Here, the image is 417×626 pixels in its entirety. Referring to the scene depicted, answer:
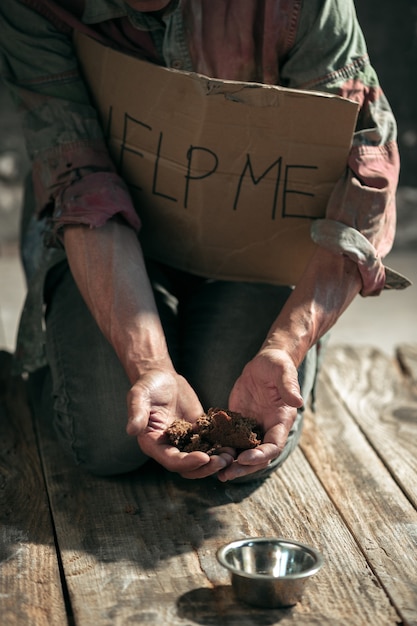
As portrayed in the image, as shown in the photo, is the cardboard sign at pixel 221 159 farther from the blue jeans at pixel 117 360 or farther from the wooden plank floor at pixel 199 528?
the wooden plank floor at pixel 199 528

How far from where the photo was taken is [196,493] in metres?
1.74

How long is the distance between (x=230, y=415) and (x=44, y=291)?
61 cm

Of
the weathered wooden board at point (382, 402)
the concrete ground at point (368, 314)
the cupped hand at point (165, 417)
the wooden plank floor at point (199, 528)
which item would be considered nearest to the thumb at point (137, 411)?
the cupped hand at point (165, 417)

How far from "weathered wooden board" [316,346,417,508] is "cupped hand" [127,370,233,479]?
1.45 feet

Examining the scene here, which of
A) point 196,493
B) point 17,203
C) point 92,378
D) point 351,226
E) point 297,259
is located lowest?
point 17,203

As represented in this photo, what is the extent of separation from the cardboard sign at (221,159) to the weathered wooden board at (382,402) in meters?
0.40

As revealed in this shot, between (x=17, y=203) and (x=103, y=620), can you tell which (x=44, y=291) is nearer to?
(x=103, y=620)

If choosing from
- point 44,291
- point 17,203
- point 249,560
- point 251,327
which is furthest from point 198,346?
point 17,203

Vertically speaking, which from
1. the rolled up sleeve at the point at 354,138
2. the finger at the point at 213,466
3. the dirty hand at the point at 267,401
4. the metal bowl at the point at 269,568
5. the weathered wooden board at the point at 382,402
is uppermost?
the rolled up sleeve at the point at 354,138

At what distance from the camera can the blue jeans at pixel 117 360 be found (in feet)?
5.90

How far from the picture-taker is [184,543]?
1558 mm

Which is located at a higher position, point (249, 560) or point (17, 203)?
point (249, 560)

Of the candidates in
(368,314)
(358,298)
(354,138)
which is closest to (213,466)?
(354,138)

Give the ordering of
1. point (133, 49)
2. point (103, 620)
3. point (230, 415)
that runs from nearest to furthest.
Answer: point (103, 620) < point (230, 415) < point (133, 49)
